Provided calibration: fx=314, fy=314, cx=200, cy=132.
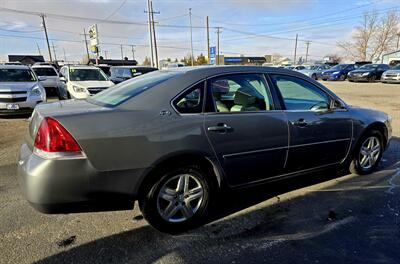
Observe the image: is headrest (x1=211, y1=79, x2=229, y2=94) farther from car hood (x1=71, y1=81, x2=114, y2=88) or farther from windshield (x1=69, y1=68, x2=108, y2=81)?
windshield (x1=69, y1=68, x2=108, y2=81)

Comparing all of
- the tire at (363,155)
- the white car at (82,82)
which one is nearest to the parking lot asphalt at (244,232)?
the tire at (363,155)

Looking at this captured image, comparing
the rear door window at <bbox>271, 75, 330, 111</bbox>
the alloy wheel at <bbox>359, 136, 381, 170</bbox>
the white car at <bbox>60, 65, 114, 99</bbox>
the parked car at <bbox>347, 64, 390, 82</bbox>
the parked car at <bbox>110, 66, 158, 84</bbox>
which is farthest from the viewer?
the parked car at <bbox>347, 64, 390, 82</bbox>

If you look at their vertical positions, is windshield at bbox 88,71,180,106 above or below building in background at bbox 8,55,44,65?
below

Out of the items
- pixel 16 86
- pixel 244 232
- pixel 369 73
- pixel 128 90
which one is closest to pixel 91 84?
pixel 16 86

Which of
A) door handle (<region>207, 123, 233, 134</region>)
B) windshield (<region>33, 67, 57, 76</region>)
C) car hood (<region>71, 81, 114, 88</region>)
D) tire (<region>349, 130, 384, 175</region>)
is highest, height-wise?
windshield (<region>33, 67, 57, 76</region>)

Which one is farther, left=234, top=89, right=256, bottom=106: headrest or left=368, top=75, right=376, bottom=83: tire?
left=368, top=75, right=376, bottom=83: tire

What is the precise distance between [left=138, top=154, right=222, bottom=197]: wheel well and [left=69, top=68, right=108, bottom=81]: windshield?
10462 millimetres

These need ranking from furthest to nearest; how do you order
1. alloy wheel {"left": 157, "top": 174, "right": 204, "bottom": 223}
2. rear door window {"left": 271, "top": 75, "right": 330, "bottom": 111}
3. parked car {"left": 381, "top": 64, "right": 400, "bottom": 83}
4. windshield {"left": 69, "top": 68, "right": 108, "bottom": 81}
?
parked car {"left": 381, "top": 64, "right": 400, "bottom": 83}, windshield {"left": 69, "top": 68, "right": 108, "bottom": 81}, rear door window {"left": 271, "top": 75, "right": 330, "bottom": 111}, alloy wheel {"left": 157, "top": 174, "right": 204, "bottom": 223}

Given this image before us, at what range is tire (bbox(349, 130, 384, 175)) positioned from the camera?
4.35 meters

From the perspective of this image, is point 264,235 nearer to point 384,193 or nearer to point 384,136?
point 384,193

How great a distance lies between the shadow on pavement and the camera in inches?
104

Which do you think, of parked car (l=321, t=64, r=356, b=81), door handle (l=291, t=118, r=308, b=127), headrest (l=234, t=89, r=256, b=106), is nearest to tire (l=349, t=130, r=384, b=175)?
door handle (l=291, t=118, r=308, b=127)

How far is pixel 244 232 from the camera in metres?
3.03

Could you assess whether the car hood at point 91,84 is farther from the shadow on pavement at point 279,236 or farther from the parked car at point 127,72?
the shadow on pavement at point 279,236
